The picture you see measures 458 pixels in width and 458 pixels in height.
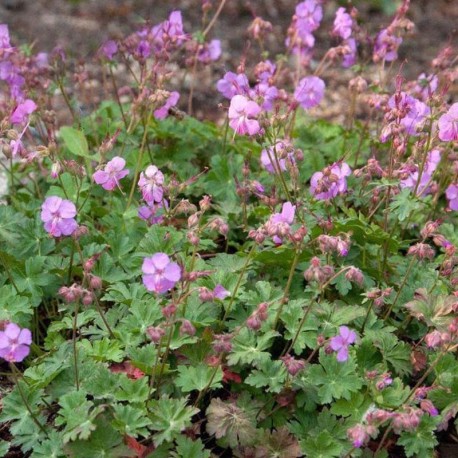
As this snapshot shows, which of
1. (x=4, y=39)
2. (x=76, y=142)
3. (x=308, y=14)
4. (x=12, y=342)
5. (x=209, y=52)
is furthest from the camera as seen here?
(x=209, y=52)

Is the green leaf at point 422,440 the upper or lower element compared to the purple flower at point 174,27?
lower

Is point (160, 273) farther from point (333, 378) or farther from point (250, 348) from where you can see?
point (333, 378)

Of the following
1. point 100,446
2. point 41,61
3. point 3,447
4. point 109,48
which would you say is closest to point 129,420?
point 100,446

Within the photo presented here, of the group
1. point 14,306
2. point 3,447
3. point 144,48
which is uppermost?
point 144,48

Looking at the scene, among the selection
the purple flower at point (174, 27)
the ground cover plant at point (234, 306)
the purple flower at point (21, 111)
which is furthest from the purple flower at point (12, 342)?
the purple flower at point (174, 27)

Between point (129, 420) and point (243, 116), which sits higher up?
point (243, 116)

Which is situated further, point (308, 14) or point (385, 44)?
point (308, 14)

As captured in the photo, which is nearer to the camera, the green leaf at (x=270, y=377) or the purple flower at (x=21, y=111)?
the green leaf at (x=270, y=377)

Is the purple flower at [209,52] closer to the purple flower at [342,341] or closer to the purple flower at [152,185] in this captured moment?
the purple flower at [152,185]
